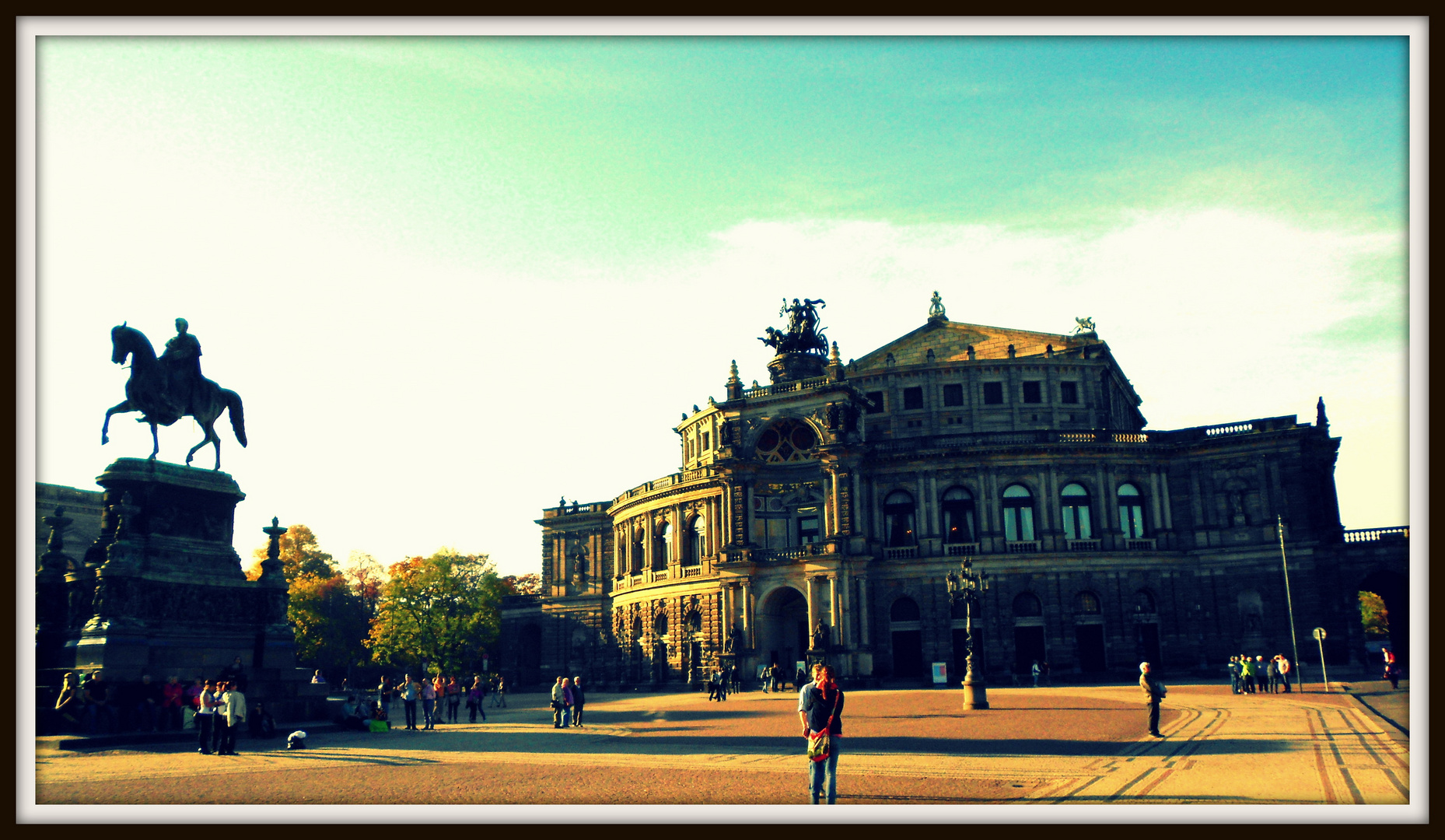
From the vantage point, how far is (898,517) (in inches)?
2339

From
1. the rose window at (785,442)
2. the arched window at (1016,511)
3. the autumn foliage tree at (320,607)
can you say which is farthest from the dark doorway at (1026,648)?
the autumn foliage tree at (320,607)

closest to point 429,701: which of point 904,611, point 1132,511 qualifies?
point 904,611

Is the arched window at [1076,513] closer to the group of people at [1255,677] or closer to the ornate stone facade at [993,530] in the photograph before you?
the ornate stone facade at [993,530]

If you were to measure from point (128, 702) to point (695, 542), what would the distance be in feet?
145

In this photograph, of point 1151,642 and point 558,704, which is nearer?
point 558,704

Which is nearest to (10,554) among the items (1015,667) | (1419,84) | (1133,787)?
(1133,787)

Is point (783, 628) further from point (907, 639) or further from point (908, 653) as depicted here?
point (908, 653)

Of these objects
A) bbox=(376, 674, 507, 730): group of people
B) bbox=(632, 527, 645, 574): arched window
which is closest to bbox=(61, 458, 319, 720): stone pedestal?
bbox=(376, 674, 507, 730): group of people

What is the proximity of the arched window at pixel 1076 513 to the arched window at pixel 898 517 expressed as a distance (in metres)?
8.79

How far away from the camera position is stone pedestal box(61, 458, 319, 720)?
23.0 metres

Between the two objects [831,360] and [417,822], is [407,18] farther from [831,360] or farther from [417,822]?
[831,360]

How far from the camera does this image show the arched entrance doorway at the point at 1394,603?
5156cm

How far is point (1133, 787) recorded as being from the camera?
44.2ft

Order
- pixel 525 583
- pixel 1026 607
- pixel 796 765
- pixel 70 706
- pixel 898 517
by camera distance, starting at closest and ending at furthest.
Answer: pixel 796 765, pixel 70 706, pixel 1026 607, pixel 898 517, pixel 525 583
